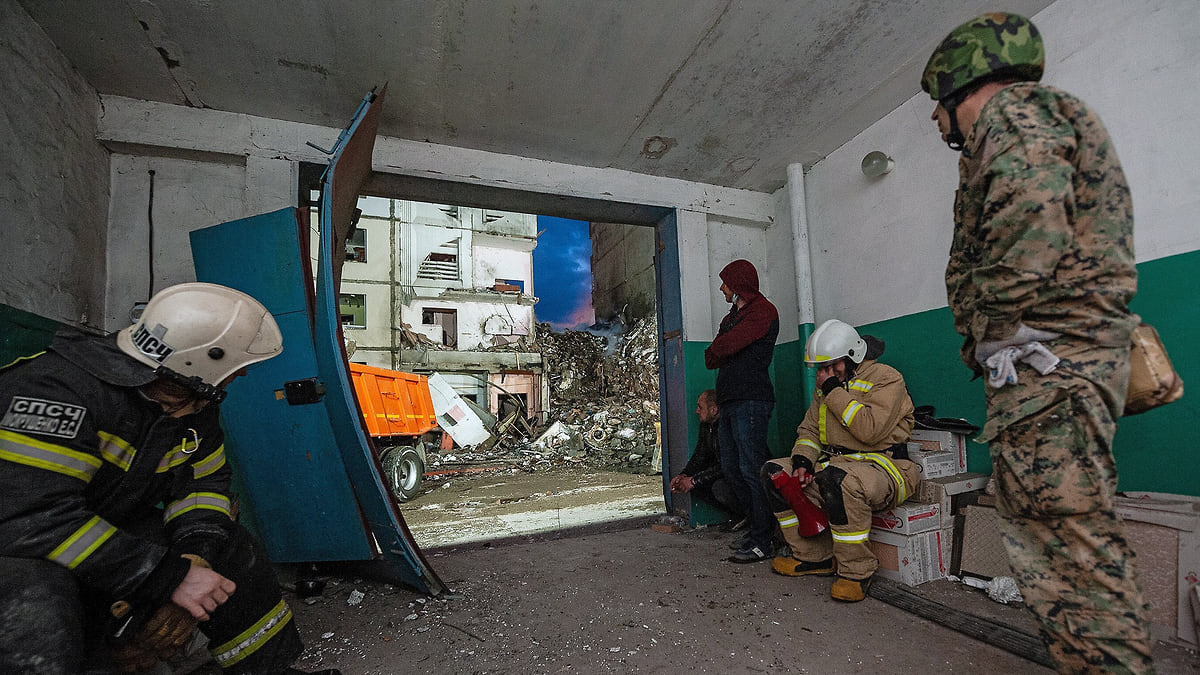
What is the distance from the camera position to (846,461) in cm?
286

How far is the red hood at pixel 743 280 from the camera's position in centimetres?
364

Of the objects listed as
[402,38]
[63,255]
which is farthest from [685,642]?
[63,255]

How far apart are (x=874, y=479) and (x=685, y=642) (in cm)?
129

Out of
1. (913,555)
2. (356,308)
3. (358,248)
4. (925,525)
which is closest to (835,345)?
(925,525)

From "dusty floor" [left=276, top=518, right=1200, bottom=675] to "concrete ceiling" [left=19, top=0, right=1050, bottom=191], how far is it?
3.05m

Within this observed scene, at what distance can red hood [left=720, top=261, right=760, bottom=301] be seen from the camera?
3.64 meters

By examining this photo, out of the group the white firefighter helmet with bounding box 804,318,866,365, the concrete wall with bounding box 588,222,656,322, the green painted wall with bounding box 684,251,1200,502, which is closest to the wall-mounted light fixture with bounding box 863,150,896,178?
the green painted wall with bounding box 684,251,1200,502

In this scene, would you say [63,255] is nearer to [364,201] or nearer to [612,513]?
[612,513]

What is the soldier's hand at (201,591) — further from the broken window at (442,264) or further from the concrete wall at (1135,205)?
the broken window at (442,264)

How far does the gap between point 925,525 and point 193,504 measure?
3.34 meters

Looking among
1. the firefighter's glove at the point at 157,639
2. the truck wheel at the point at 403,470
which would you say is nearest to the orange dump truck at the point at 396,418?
the truck wheel at the point at 403,470

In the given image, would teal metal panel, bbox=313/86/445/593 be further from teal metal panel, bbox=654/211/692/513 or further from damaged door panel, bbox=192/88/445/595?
teal metal panel, bbox=654/211/692/513

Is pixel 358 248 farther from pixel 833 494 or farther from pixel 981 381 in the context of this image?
pixel 981 381

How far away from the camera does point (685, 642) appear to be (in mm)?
2232
